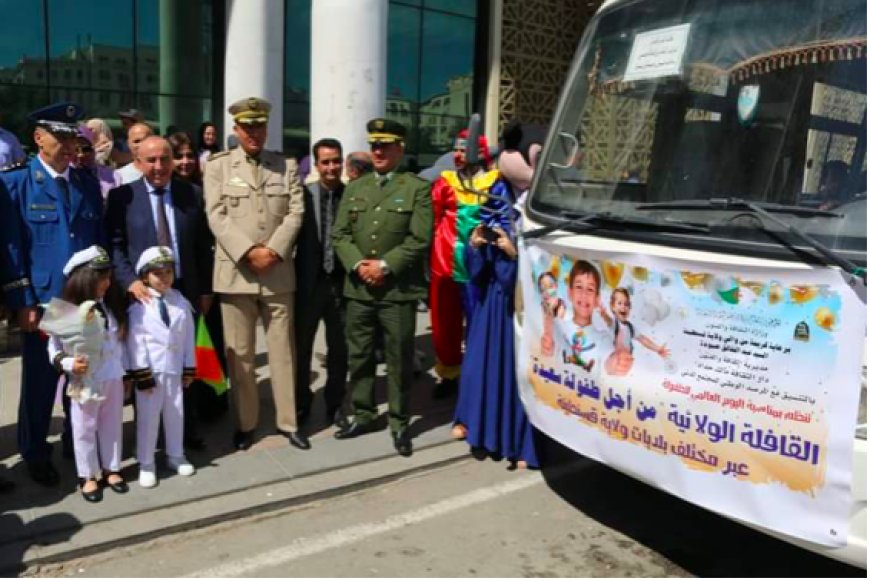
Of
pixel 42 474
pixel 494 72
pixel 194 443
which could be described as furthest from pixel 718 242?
pixel 494 72

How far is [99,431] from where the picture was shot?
12.7ft

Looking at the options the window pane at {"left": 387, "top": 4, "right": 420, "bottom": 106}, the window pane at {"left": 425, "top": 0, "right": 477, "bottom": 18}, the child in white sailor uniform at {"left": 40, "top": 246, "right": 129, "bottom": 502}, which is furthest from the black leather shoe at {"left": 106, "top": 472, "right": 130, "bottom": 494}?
the window pane at {"left": 425, "top": 0, "right": 477, "bottom": 18}

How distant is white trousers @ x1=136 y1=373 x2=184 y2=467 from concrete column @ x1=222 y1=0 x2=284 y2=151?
529cm

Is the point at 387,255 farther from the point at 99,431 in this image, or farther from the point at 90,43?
the point at 90,43

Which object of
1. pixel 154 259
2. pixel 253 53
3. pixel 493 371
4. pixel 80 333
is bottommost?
Answer: pixel 493 371

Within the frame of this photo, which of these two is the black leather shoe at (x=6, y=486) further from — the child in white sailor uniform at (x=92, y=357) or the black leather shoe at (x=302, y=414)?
the black leather shoe at (x=302, y=414)

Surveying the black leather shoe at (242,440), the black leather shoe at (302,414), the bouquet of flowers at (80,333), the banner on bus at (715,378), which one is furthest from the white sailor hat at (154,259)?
the banner on bus at (715,378)

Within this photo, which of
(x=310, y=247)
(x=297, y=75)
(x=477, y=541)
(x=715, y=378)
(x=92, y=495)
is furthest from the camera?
(x=297, y=75)

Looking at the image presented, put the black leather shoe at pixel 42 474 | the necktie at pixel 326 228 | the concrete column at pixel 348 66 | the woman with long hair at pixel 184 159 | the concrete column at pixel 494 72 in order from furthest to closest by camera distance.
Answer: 1. the concrete column at pixel 494 72
2. the concrete column at pixel 348 66
3. the woman with long hair at pixel 184 159
4. the necktie at pixel 326 228
5. the black leather shoe at pixel 42 474

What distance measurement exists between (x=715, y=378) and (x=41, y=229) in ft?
10.2

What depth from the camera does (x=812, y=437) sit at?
2.51 metres

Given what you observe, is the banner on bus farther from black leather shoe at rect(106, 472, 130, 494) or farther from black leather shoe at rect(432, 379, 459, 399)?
black leather shoe at rect(432, 379, 459, 399)

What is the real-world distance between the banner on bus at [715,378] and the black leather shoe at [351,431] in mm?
1673

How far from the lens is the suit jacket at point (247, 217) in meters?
4.30
